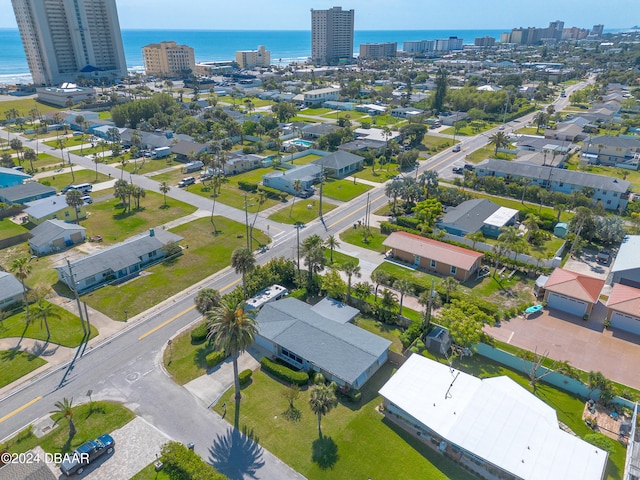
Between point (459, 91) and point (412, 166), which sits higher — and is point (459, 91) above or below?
above

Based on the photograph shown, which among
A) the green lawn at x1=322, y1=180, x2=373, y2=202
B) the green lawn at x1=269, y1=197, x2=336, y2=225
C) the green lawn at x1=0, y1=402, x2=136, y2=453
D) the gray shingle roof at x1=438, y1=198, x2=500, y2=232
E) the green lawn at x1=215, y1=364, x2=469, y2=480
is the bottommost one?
the green lawn at x1=215, y1=364, x2=469, y2=480

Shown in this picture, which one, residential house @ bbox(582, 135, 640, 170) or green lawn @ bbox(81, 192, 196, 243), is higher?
residential house @ bbox(582, 135, 640, 170)

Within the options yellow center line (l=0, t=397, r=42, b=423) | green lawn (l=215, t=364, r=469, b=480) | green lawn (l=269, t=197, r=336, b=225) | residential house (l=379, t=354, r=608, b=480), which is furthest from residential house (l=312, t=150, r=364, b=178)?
A: yellow center line (l=0, t=397, r=42, b=423)

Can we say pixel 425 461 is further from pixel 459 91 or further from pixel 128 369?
pixel 459 91

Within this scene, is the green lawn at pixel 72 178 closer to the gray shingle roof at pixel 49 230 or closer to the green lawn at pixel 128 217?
the green lawn at pixel 128 217

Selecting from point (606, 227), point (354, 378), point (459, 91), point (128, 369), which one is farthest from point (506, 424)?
point (459, 91)

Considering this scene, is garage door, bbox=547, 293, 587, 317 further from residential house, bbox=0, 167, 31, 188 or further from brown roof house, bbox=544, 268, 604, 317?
residential house, bbox=0, 167, 31, 188
